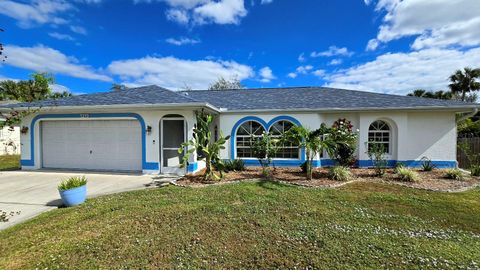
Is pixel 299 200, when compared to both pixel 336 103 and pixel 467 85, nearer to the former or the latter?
pixel 336 103

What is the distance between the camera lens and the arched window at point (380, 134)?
470 inches

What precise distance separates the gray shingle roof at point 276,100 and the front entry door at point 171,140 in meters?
1.27

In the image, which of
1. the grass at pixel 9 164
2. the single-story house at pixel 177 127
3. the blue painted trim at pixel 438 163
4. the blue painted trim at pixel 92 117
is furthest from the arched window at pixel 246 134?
the grass at pixel 9 164

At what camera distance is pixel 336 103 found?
12250 mm

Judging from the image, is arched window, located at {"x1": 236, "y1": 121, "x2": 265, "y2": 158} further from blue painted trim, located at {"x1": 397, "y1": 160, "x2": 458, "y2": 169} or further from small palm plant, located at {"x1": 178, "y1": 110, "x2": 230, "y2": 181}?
blue painted trim, located at {"x1": 397, "y1": 160, "x2": 458, "y2": 169}

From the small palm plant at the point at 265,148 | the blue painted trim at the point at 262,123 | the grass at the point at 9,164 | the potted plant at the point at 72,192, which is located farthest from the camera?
the grass at the point at 9,164

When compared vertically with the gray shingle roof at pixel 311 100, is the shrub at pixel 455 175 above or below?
below

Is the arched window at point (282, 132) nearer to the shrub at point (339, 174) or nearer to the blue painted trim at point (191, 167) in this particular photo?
the shrub at point (339, 174)

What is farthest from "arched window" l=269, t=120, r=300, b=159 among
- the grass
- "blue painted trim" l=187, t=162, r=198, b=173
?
the grass

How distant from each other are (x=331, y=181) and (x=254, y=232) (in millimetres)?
5114

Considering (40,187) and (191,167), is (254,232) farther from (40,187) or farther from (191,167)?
(40,187)

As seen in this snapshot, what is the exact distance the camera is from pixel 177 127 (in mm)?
11227

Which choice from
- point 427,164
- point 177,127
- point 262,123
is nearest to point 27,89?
point 177,127

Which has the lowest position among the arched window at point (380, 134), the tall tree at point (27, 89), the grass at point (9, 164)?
the grass at point (9, 164)
